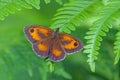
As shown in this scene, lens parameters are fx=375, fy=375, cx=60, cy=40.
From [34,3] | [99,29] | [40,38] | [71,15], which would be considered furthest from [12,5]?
[99,29]

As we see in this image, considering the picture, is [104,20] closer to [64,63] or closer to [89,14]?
[89,14]

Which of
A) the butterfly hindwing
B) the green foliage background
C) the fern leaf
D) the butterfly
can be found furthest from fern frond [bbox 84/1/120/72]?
the fern leaf

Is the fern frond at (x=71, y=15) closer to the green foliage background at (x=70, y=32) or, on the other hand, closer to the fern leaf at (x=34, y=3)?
the green foliage background at (x=70, y=32)

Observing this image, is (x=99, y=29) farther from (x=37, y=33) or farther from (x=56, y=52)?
(x=37, y=33)

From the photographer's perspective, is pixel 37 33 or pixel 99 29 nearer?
pixel 99 29

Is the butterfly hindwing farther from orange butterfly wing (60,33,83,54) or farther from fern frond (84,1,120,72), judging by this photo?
A: fern frond (84,1,120,72)

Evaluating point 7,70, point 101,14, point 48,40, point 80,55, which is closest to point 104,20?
point 101,14
